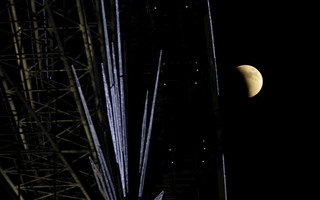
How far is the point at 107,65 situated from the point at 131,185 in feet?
11.2

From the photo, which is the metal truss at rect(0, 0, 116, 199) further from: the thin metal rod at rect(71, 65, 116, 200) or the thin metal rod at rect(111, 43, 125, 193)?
the thin metal rod at rect(111, 43, 125, 193)

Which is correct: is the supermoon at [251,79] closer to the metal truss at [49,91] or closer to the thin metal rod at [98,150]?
the metal truss at [49,91]

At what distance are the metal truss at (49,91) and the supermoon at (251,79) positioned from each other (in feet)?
17.5

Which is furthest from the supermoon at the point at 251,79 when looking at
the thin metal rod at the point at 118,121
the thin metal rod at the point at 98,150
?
the thin metal rod at the point at 118,121

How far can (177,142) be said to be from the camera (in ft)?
71.7

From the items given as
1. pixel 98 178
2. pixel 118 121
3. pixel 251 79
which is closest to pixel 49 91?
pixel 98 178

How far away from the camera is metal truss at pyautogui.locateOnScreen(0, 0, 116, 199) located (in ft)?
59.8

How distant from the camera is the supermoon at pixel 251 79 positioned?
23.0 meters

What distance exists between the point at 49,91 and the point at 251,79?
7.26 m

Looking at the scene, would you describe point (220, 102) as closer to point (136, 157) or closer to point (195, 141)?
point (195, 141)

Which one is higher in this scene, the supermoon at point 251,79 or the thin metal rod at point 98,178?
the supermoon at point 251,79

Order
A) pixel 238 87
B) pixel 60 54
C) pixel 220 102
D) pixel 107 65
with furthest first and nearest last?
pixel 238 87 → pixel 220 102 → pixel 107 65 → pixel 60 54

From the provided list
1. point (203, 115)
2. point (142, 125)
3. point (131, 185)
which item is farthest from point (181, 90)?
point (131, 185)

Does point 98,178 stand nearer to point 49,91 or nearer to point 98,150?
point 98,150
